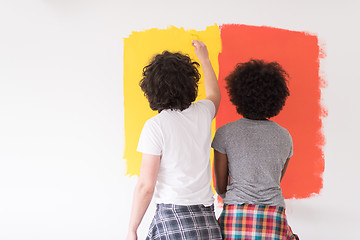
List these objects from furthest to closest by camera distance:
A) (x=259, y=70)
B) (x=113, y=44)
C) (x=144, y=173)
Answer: (x=113, y=44) → (x=259, y=70) → (x=144, y=173)

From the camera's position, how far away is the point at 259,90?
3.57ft

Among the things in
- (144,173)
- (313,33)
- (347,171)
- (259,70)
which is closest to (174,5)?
(259,70)

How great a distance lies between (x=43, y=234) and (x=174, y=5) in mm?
1233

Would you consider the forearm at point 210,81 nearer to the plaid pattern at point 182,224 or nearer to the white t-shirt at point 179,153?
the white t-shirt at point 179,153

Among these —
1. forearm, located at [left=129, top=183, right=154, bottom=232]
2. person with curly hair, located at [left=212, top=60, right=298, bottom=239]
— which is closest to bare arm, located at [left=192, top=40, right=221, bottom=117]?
person with curly hair, located at [left=212, top=60, right=298, bottom=239]

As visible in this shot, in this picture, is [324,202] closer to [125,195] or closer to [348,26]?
[348,26]

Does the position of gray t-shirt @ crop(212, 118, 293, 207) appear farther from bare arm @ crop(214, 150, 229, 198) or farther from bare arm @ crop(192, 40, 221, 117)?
bare arm @ crop(192, 40, 221, 117)

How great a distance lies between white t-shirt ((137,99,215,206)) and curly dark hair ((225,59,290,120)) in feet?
0.63

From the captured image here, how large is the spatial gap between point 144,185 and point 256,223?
40cm

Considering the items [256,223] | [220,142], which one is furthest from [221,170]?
[256,223]

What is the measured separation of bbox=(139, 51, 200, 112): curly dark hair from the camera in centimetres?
101

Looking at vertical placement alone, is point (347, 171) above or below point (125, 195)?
above

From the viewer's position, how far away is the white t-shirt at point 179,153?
989 millimetres

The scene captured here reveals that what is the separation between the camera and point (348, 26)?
1455 mm
